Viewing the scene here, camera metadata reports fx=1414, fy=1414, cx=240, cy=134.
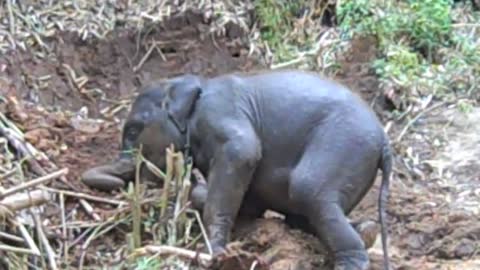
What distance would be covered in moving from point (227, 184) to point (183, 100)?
429 mm

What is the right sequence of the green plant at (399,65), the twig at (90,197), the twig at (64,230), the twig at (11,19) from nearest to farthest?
the twig at (64,230), the twig at (90,197), the twig at (11,19), the green plant at (399,65)

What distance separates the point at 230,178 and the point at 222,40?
8.25ft

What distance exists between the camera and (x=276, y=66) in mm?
7320

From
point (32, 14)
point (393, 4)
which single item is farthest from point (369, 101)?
point (32, 14)

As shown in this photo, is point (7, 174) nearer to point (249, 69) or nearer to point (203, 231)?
point (203, 231)

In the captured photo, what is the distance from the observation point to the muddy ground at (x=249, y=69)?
533 cm

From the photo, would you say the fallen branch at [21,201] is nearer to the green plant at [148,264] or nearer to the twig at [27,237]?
the twig at [27,237]

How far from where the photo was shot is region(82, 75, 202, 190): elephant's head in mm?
5352

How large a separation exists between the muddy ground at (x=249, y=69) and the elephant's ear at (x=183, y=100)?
0.50 metres

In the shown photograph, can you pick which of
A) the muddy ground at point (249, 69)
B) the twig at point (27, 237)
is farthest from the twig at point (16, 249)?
the muddy ground at point (249, 69)

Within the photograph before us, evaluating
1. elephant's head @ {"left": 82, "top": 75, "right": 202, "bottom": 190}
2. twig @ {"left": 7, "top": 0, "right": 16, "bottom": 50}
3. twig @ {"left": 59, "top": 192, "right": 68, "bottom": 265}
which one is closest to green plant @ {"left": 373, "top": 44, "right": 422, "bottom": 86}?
twig @ {"left": 7, "top": 0, "right": 16, "bottom": 50}

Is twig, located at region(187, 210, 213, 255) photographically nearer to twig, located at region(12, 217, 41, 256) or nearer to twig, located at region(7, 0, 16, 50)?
twig, located at region(12, 217, 41, 256)

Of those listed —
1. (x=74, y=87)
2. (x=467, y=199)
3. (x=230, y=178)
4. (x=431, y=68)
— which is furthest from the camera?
(x=431, y=68)

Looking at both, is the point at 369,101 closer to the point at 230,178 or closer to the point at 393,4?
the point at 393,4
